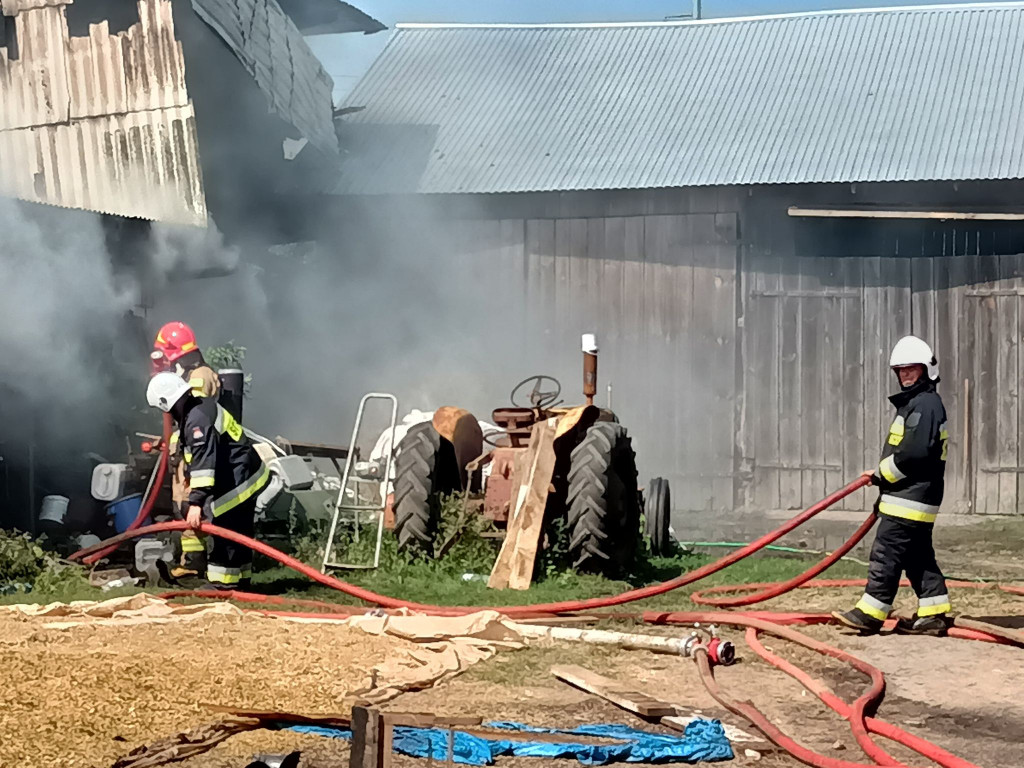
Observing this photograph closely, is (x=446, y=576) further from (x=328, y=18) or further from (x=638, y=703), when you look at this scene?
(x=328, y=18)

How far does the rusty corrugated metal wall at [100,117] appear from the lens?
15.6m

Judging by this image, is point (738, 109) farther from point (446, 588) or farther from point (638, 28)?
point (446, 588)

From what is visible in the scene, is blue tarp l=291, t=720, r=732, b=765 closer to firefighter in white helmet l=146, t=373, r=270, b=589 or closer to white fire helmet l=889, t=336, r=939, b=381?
white fire helmet l=889, t=336, r=939, b=381

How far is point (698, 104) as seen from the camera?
1970 centimetres

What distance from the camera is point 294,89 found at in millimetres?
19812

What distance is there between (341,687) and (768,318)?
12025mm

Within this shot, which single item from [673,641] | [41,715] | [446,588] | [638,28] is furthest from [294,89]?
[41,715]

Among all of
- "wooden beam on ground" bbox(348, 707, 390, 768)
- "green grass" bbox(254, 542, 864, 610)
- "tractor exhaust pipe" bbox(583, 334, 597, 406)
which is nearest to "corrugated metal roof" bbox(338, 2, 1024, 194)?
"tractor exhaust pipe" bbox(583, 334, 597, 406)

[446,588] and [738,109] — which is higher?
[738,109]

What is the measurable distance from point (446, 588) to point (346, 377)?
9.60 meters

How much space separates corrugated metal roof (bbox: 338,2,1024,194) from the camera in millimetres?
17531

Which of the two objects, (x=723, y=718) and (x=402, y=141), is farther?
(x=402, y=141)

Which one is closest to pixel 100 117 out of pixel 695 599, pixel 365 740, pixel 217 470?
pixel 217 470

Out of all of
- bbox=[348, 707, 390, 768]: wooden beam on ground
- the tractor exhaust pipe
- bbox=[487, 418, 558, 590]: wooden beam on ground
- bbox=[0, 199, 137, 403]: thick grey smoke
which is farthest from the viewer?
bbox=[0, 199, 137, 403]: thick grey smoke
